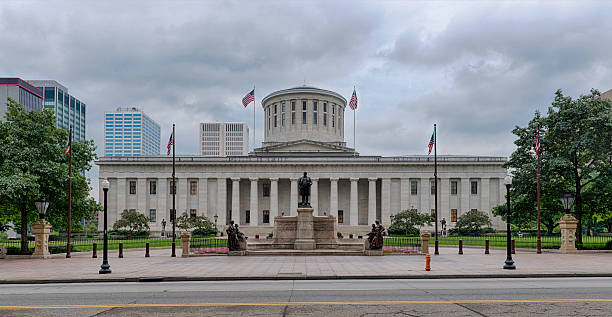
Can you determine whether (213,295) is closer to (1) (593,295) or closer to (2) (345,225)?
(1) (593,295)

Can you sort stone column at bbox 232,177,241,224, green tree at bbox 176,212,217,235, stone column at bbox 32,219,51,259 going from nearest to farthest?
1. stone column at bbox 32,219,51,259
2. green tree at bbox 176,212,217,235
3. stone column at bbox 232,177,241,224

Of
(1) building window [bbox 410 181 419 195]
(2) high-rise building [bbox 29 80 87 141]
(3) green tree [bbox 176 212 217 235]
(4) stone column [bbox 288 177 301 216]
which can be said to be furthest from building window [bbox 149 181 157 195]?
(2) high-rise building [bbox 29 80 87 141]

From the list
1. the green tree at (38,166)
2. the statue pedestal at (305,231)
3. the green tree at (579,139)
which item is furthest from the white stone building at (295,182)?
the statue pedestal at (305,231)

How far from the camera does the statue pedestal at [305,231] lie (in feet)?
108

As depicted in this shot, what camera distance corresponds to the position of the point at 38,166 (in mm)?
32844

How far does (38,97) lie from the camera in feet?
446

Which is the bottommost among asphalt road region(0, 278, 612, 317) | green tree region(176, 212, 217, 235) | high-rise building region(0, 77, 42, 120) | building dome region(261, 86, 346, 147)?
green tree region(176, 212, 217, 235)

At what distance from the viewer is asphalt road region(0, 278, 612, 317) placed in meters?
11.5

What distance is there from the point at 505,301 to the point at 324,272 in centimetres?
908

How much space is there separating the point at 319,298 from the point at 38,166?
27.6 meters

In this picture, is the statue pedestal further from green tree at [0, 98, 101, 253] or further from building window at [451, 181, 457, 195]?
building window at [451, 181, 457, 195]

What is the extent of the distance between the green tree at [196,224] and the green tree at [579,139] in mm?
43912

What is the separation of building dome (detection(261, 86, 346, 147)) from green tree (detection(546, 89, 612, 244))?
50.6 m

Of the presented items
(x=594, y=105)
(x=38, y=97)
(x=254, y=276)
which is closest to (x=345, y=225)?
(x=594, y=105)
